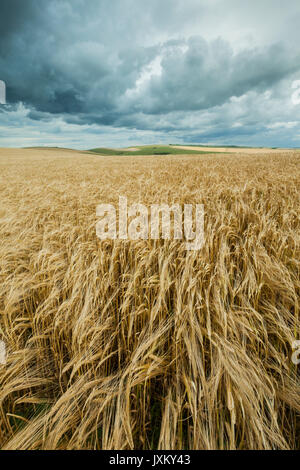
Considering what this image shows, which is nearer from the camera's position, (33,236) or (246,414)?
(246,414)

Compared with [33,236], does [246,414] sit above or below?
below

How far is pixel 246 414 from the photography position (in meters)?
1.01

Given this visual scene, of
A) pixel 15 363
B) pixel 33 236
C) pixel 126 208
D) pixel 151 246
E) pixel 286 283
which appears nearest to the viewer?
pixel 15 363

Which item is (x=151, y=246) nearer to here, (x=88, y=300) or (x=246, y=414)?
(x=88, y=300)

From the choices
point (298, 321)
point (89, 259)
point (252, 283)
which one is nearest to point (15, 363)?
point (89, 259)

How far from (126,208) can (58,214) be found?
1.33 meters

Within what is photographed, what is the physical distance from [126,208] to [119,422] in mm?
2932

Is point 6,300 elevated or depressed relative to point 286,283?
depressed
